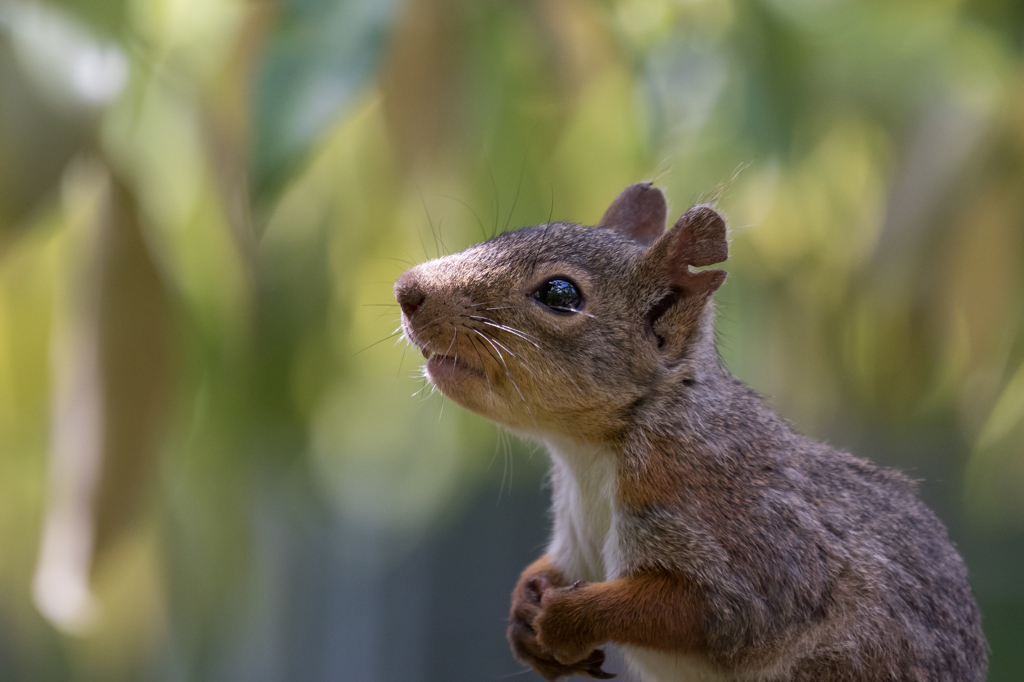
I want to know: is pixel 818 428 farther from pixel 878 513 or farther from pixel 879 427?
pixel 878 513

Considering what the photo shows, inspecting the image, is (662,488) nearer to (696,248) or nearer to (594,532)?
(594,532)

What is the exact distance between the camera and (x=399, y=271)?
304cm

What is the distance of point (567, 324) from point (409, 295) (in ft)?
1.09

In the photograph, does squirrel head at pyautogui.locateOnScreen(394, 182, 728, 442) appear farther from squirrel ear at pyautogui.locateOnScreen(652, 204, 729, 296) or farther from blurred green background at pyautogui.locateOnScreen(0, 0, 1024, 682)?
blurred green background at pyautogui.locateOnScreen(0, 0, 1024, 682)

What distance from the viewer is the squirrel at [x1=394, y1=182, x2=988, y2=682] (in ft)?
5.23

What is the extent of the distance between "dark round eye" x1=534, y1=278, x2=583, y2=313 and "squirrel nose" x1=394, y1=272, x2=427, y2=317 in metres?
0.25

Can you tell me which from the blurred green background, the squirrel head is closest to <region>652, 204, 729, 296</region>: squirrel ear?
the squirrel head

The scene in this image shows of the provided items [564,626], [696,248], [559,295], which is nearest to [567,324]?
[559,295]

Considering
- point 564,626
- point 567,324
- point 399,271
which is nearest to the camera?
point 564,626

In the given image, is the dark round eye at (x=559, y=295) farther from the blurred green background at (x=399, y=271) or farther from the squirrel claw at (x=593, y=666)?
the blurred green background at (x=399, y=271)

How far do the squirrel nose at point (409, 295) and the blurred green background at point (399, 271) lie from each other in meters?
1.31

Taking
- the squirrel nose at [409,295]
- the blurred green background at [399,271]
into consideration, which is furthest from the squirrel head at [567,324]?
the blurred green background at [399,271]

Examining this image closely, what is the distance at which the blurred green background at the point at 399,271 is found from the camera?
2930 mm

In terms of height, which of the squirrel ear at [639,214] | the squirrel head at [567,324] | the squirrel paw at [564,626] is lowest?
the squirrel paw at [564,626]
